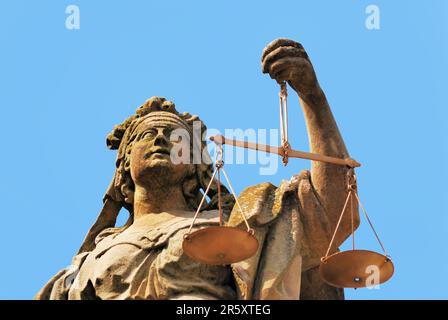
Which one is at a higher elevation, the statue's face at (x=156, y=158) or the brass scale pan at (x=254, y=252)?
the statue's face at (x=156, y=158)

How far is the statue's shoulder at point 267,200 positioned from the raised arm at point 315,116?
0.51ft

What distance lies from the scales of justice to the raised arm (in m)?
0.10

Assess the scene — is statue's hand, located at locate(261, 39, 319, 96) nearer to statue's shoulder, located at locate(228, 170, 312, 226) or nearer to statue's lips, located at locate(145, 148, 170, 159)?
statue's shoulder, located at locate(228, 170, 312, 226)

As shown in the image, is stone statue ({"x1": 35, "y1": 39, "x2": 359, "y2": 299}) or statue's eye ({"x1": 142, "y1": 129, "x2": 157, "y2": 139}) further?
statue's eye ({"x1": 142, "y1": 129, "x2": 157, "y2": 139})

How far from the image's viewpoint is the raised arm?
53.1ft

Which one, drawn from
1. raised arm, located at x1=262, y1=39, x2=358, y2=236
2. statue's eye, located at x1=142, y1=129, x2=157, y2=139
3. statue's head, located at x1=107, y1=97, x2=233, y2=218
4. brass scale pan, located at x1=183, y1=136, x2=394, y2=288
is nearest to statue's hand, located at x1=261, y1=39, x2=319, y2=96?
raised arm, located at x1=262, y1=39, x2=358, y2=236

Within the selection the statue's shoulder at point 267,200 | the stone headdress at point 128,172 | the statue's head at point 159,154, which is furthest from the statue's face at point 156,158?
the statue's shoulder at point 267,200

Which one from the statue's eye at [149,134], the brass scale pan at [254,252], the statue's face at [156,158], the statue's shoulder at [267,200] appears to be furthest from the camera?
the statue's eye at [149,134]

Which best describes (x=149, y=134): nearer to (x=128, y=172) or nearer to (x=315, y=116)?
(x=128, y=172)

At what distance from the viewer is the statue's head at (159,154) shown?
56.7ft

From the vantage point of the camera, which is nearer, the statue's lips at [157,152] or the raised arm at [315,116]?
the raised arm at [315,116]

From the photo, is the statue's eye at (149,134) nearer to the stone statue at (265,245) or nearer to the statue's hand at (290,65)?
the stone statue at (265,245)
